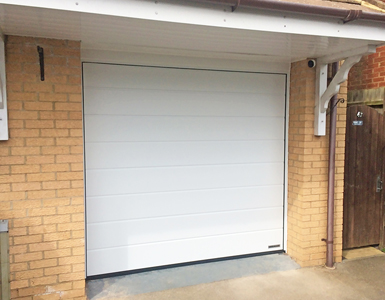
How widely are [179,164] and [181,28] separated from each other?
66.0 inches

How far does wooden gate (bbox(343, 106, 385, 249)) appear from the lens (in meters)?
4.48

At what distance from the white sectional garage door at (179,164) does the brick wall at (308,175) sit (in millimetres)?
196

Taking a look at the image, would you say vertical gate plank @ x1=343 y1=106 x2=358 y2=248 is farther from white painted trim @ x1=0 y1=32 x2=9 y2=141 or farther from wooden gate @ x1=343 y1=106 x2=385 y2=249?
white painted trim @ x1=0 y1=32 x2=9 y2=141

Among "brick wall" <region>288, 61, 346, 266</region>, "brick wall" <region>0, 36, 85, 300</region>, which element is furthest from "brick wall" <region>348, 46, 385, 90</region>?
"brick wall" <region>0, 36, 85, 300</region>

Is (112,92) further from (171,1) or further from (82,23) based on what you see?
(171,1)

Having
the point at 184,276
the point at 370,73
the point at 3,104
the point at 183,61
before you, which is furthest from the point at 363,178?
the point at 3,104

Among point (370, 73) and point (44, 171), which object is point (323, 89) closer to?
point (370, 73)

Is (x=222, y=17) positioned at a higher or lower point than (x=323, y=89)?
higher

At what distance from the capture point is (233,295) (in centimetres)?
344

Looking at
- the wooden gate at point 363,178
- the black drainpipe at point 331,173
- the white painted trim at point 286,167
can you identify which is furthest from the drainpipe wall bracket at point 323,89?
the wooden gate at point 363,178

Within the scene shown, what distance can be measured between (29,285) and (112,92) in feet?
6.81

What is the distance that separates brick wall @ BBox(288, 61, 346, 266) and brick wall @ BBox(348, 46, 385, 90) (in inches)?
54.4

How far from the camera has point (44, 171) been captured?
304 cm

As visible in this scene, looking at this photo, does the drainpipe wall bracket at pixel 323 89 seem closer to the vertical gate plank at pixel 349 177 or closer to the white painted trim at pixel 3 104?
the vertical gate plank at pixel 349 177
